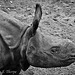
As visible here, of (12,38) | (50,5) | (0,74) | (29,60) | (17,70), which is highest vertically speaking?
(12,38)

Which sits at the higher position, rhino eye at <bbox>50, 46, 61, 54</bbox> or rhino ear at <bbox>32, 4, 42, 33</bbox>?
rhino ear at <bbox>32, 4, 42, 33</bbox>

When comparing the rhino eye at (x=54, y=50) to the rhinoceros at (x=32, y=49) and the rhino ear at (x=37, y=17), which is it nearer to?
the rhinoceros at (x=32, y=49)

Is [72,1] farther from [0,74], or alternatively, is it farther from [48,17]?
[0,74]

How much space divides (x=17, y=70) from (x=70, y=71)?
1155mm

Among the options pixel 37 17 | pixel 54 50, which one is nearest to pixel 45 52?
pixel 54 50

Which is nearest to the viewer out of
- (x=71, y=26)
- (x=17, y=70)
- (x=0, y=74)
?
(x=17, y=70)

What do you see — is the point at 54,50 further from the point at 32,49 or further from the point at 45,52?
the point at 32,49

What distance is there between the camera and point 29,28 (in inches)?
109

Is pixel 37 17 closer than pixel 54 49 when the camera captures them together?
Yes

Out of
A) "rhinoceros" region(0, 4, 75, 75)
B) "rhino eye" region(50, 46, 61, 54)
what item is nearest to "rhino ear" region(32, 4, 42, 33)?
"rhinoceros" region(0, 4, 75, 75)

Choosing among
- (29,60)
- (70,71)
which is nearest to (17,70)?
(29,60)

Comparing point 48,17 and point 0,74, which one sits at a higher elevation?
point 0,74

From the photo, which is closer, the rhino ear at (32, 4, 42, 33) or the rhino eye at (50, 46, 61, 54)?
the rhino ear at (32, 4, 42, 33)

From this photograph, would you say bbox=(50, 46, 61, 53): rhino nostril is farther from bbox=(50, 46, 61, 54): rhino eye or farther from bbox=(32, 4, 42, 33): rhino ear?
bbox=(32, 4, 42, 33): rhino ear
